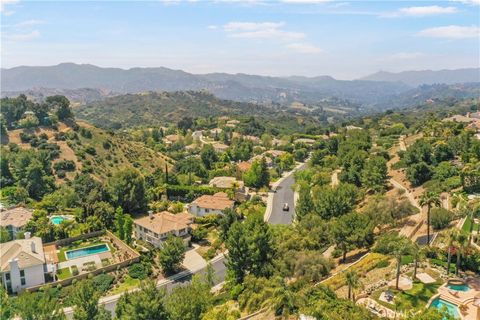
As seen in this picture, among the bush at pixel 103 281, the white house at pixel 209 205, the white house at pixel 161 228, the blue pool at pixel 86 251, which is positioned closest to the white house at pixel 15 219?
the blue pool at pixel 86 251

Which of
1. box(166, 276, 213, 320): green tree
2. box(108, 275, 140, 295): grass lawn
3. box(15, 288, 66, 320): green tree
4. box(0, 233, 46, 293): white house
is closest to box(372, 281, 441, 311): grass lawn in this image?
box(166, 276, 213, 320): green tree

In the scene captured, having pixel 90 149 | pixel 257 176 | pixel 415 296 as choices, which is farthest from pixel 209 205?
pixel 415 296

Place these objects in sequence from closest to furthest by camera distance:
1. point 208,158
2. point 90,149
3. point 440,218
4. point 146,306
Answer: point 146,306
point 440,218
point 90,149
point 208,158

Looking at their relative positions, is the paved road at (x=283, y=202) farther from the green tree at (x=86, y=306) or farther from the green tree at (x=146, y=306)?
the green tree at (x=86, y=306)

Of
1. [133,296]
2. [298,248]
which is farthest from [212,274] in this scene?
[133,296]

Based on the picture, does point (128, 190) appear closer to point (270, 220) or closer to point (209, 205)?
point (209, 205)

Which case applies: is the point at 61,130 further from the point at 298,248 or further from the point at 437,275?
the point at 437,275

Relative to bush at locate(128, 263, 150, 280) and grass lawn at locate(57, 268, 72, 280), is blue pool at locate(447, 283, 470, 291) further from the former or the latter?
grass lawn at locate(57, 268, 72, 280)
